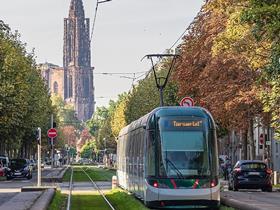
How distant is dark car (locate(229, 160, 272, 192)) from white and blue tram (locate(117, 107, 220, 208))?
16.6m

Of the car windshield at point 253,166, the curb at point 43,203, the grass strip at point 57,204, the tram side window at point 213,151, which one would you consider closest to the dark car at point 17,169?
the car windshield at point 253,166

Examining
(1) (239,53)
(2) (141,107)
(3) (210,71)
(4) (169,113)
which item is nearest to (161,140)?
(4) (169,113)

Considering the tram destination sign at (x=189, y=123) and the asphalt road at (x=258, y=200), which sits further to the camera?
the asphalt road at (x=258, y=200)

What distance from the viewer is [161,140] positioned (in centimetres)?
2759

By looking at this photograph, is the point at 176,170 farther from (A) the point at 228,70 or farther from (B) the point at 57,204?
(A) the point at 228,70

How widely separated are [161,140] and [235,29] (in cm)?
1415

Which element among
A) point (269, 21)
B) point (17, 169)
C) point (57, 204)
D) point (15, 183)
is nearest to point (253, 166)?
point (57, 204)

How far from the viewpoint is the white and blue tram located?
26.9m

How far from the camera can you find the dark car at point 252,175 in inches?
1738

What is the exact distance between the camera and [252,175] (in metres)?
44.3

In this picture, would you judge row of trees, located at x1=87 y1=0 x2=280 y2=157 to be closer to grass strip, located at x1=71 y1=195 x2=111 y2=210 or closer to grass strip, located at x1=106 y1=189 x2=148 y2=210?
grass strip, located at x1=106 y1=189 x2=148 y2=210

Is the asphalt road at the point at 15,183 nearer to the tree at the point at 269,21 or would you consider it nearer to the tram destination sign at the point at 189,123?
the tram destination sign at the point at 189,123

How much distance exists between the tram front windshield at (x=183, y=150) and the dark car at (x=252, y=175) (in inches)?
679

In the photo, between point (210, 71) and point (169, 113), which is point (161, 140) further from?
point (210, 71)
